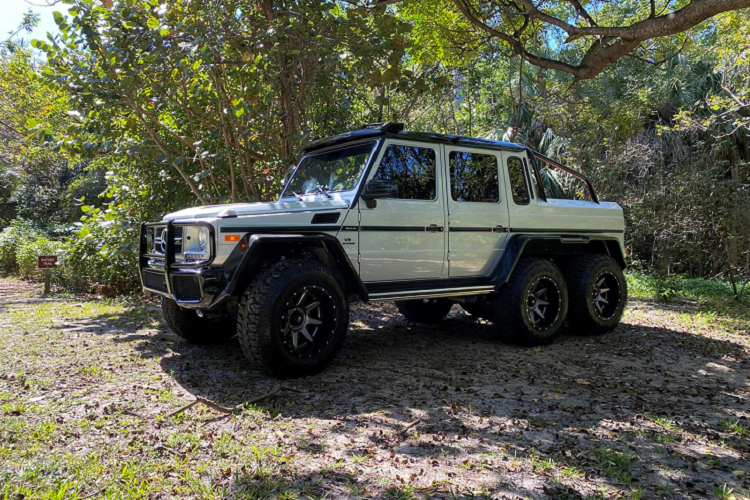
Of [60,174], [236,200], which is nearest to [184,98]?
[236,200]

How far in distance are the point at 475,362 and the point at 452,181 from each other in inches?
71.4

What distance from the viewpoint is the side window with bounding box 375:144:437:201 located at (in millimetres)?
4902

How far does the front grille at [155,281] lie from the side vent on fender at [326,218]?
4.54 ft

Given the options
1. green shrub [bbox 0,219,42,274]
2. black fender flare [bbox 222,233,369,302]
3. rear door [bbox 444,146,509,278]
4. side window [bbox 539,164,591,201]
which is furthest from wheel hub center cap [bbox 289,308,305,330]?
green shrub [bbox 0,219,42,274]

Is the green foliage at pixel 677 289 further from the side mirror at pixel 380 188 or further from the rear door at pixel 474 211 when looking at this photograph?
the side mirror at pixel 380 188

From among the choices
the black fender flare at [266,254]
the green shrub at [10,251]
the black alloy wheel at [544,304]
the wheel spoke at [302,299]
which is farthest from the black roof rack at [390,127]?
the green shrub at [10,251]

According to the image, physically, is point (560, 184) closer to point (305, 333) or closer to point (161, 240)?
point (305, 333)

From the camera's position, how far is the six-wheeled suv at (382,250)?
411cm

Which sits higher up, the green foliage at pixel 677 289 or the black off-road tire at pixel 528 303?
the black off-road tire at pixel 528 303

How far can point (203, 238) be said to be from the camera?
13.8 ft

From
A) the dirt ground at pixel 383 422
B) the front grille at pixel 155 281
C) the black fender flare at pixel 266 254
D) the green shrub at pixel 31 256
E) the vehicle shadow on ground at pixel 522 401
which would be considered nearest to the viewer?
Result: the dirt ground at pixel 383 422

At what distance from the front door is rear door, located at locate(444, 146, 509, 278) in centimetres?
15

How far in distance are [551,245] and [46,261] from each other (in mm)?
8983

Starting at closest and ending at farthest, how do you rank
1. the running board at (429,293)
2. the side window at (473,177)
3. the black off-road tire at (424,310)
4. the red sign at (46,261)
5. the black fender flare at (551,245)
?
the running board at (429,293) → the side window at (473,177) → the black fender flare at (551,245) → the black off-road tire at (424,310) → the red sign at (46,261)
